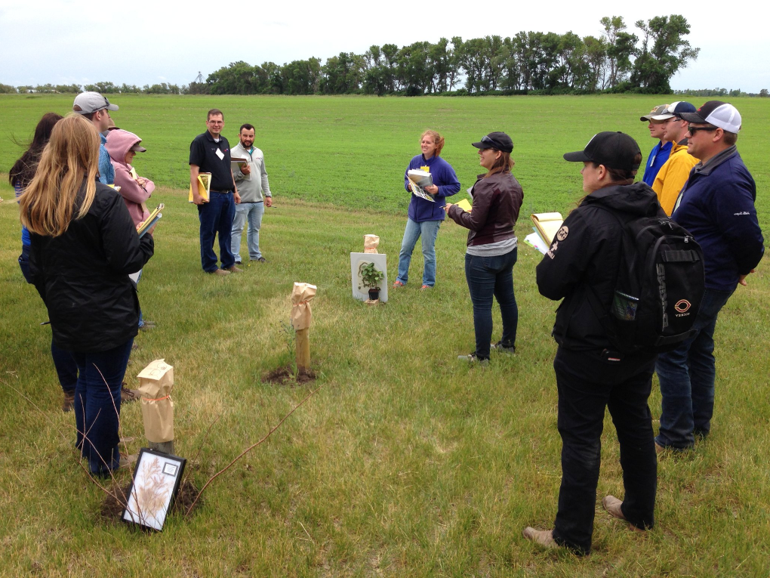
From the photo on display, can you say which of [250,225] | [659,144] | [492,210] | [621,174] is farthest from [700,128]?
[250,225]

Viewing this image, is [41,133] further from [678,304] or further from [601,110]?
[601,110]

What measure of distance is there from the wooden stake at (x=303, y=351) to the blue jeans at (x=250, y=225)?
4.49m

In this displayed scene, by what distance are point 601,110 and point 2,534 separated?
209 ft

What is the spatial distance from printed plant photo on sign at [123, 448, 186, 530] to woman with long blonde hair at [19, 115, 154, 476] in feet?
1.30

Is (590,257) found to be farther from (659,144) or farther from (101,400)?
(659,144)

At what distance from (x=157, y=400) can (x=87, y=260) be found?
0.91 m

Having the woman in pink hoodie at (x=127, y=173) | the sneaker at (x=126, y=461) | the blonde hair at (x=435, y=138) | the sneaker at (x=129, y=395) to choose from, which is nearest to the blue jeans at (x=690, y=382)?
the sneaker at (x=126, y=461)

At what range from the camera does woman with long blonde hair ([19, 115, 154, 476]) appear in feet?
10.4

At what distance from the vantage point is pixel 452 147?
116 ft

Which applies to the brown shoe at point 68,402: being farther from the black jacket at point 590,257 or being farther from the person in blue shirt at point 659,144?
the person in blue shirt at point 659,144

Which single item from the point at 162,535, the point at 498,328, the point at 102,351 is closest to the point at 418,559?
the point at 162,535

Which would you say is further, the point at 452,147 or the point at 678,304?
the point at 452,147

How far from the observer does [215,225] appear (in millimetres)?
8695

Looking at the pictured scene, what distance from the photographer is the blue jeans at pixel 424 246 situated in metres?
7.95
